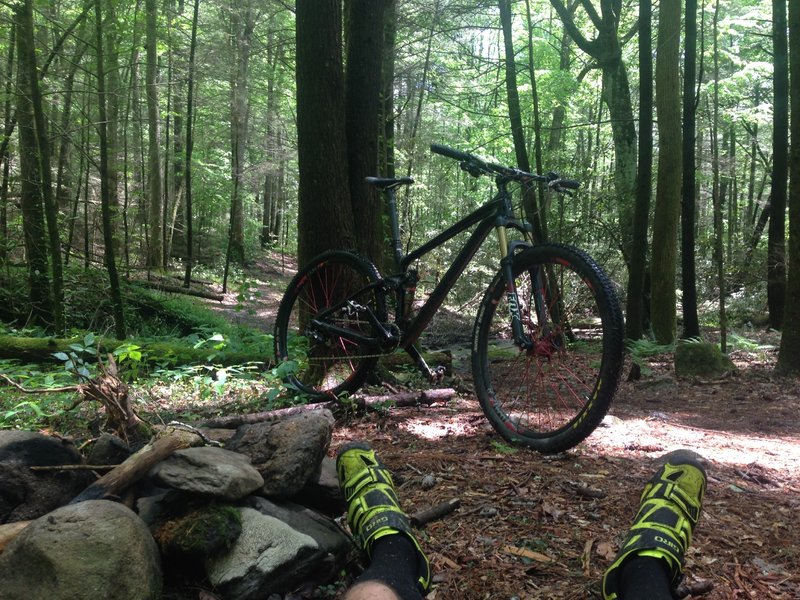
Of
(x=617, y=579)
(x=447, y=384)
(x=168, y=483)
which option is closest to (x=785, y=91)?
(x=447, y=384)

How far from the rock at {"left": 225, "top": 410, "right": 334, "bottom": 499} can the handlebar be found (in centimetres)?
165

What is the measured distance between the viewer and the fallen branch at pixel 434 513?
225 cm

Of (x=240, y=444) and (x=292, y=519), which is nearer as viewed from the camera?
(x=292, y=519)

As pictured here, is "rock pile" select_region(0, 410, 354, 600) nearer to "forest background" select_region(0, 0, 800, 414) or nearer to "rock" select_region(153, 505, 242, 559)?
"rock" select_region(153, 505, 242, 559)

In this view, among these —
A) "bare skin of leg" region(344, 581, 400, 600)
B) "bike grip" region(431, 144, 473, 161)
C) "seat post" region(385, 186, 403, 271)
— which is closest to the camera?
"bare skin of leg" region(344, 581, 400, 600)

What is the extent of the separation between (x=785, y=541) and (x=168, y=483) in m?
2.36

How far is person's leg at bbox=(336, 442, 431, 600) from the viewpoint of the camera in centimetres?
159

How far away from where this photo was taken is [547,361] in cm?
306

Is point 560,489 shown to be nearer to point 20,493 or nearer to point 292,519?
point 292,519

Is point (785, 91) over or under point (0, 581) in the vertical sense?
over

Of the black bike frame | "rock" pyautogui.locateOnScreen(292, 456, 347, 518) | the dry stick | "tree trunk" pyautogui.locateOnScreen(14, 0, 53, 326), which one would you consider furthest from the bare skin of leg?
"tree trunk" pyautogui.locateOnScreen(14, 0, 53, 326)

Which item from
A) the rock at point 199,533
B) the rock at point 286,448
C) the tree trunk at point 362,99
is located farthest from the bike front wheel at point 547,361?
the tree trunk at point 362,99

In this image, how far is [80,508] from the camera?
1768 millimetres

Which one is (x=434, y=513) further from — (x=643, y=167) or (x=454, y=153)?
(x=643, y=167)
